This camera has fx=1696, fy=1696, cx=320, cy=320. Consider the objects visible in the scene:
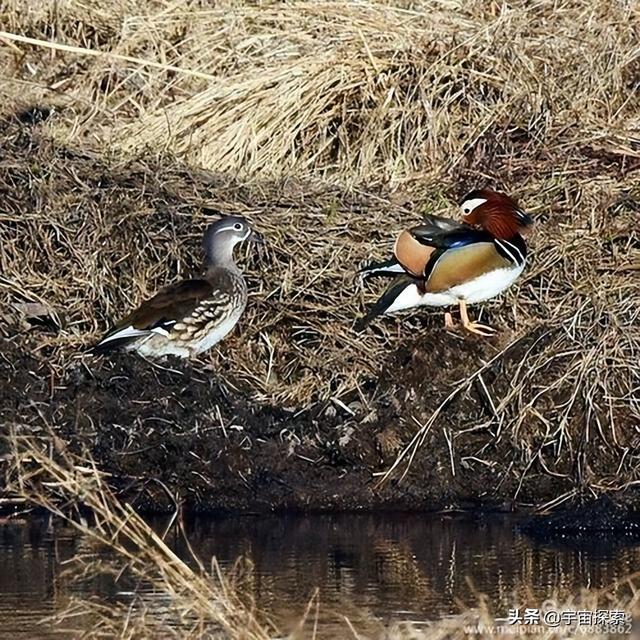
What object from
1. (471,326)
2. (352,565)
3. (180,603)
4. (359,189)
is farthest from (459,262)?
(180,603)

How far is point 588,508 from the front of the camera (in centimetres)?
662

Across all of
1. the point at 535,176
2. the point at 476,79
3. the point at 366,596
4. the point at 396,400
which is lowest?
the point at 366,596

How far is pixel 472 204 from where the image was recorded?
7.88 m

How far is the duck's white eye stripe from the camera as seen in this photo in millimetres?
7871

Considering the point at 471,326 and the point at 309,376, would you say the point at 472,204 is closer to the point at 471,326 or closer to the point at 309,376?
the point at 471,326

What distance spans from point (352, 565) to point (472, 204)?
96.6 inches

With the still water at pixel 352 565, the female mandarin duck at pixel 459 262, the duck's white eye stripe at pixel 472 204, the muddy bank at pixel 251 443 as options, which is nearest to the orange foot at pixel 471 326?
the female mandarin duck at pixel 459 262

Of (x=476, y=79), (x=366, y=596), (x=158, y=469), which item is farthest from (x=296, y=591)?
(x=476, y=79)

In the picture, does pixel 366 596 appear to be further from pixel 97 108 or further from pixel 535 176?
pixel 97 108

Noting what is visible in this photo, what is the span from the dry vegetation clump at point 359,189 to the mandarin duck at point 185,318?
0.23 m

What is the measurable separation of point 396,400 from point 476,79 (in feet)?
9.96

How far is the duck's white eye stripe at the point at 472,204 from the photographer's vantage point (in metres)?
7.87

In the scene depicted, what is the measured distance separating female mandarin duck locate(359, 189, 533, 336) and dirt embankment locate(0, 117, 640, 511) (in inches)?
7.2

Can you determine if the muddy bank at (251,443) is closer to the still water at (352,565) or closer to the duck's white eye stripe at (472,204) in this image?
the still water at (352,565)
